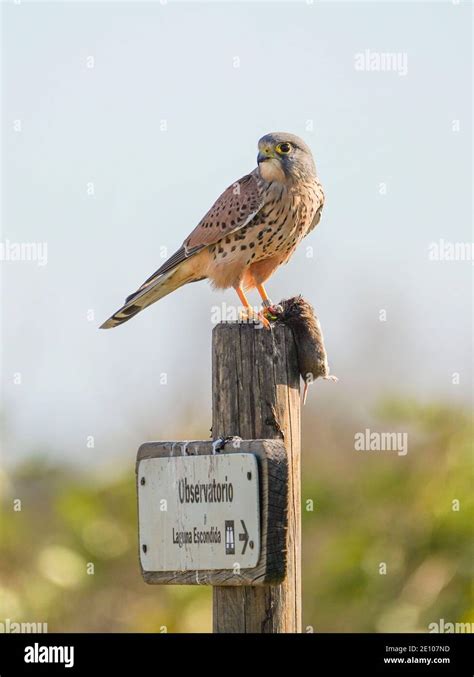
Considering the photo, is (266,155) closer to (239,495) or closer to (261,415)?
(261,415)

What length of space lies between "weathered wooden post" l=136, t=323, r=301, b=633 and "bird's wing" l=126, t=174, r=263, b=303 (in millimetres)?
2481

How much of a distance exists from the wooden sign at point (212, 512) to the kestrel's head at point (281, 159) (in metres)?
2.97

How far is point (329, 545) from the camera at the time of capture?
912 cm

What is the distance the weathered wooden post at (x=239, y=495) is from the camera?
4848mm

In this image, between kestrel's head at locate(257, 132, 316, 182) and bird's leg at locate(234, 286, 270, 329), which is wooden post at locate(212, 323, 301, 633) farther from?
kestrel's head at locate(257, 132, 316, 182)

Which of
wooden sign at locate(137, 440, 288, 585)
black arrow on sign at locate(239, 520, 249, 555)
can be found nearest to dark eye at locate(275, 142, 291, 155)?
wooden sign at locate(137, 440, 288, 585)

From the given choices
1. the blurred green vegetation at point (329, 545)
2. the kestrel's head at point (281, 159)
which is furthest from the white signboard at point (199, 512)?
the kestrel's head at point (281, 159)

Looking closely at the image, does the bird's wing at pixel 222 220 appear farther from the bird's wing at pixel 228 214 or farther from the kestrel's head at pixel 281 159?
the kestrel's head at pixel 281 159

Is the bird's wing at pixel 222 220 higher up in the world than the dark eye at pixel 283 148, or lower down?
lower down

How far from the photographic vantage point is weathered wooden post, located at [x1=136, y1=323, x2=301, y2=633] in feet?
15.9

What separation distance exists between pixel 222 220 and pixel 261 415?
111 inches

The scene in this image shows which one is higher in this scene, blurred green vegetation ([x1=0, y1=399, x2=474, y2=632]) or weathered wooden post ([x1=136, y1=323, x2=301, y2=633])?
weathered wooden post ([x1=136, y1=323, x2=301, y2=633])

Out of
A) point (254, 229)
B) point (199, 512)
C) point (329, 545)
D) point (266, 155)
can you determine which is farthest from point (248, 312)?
point (329, 545)
